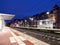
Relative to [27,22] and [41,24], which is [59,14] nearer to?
[41,24]

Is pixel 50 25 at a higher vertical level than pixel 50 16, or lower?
lower

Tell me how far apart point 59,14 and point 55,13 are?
4228 mm

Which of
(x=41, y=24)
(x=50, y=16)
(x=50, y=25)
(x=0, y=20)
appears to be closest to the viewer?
(x=0, y=20)

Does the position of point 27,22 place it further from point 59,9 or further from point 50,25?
point 50,25

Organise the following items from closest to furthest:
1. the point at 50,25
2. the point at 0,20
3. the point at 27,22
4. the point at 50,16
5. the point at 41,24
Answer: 1. the point at 0,20
2. the point at 50,25
3. the point at 41,24
4. the point at 50,16
5. the point at 27,22

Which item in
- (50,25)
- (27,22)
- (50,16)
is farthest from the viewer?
(27,22)

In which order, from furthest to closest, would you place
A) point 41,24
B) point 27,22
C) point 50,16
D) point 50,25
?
point 27,22 → point 50,16 → point 41,24 → point 50,25

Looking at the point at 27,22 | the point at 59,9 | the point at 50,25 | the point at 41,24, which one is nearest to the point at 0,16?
the point at 50,25

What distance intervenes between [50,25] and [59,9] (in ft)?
103

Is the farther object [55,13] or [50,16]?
[50,16]

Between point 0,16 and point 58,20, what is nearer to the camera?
point 0,16

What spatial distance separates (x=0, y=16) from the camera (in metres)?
17.6

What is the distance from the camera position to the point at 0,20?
16812mm

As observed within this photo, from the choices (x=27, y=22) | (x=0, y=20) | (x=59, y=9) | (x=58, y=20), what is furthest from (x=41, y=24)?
Answer: (x=27, y=22)
